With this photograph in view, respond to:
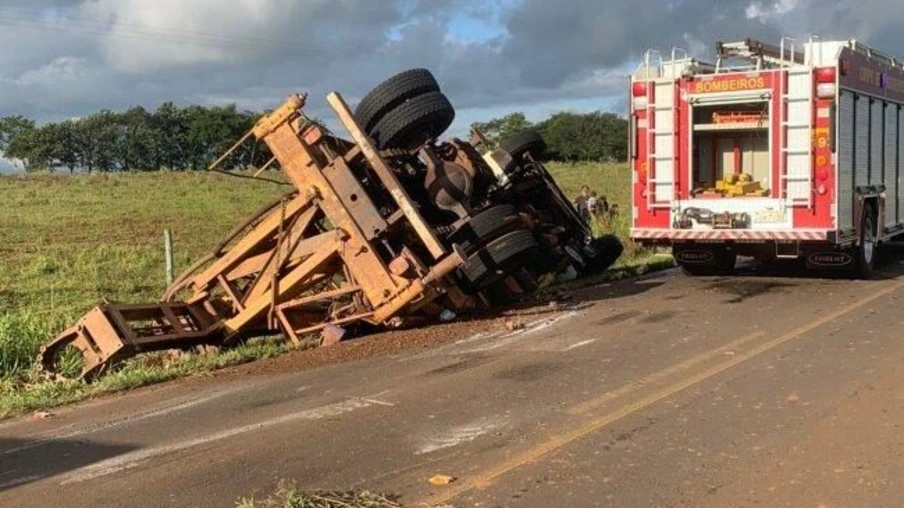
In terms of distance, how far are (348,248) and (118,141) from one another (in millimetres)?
102064

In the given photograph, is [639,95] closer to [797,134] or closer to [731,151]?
[731,151]

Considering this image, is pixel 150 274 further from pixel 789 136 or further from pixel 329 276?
pixel 789 136

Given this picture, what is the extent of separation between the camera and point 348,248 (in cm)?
955

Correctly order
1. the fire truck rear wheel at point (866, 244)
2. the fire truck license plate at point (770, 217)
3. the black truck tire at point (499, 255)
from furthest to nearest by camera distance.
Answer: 1. the fire truck rear wheel at point (866, 244)
2. the fire truck license plate at point (770, 217)
3. the black truck tire at point (499, 255)

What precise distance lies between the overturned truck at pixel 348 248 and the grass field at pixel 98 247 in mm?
526

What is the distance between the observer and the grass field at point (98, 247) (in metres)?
8.88

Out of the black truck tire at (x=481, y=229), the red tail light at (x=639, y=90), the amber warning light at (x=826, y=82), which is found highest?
the red tail light at (x=639, y=90)

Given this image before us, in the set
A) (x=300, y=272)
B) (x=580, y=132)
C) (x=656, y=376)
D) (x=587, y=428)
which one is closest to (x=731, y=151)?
(x=300, y=272)

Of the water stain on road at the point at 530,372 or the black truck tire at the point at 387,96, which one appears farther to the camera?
the black truck tire at the point at 387,96

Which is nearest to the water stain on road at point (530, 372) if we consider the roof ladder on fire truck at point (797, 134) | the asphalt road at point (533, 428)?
the asphalt road at point (533, 428)

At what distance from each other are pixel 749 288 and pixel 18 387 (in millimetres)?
8702

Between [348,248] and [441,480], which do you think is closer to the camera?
[441,480]

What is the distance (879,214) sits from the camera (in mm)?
13914

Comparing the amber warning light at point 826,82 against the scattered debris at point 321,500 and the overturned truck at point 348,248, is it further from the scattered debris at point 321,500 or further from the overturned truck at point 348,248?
the scattered debris at point 321,500
